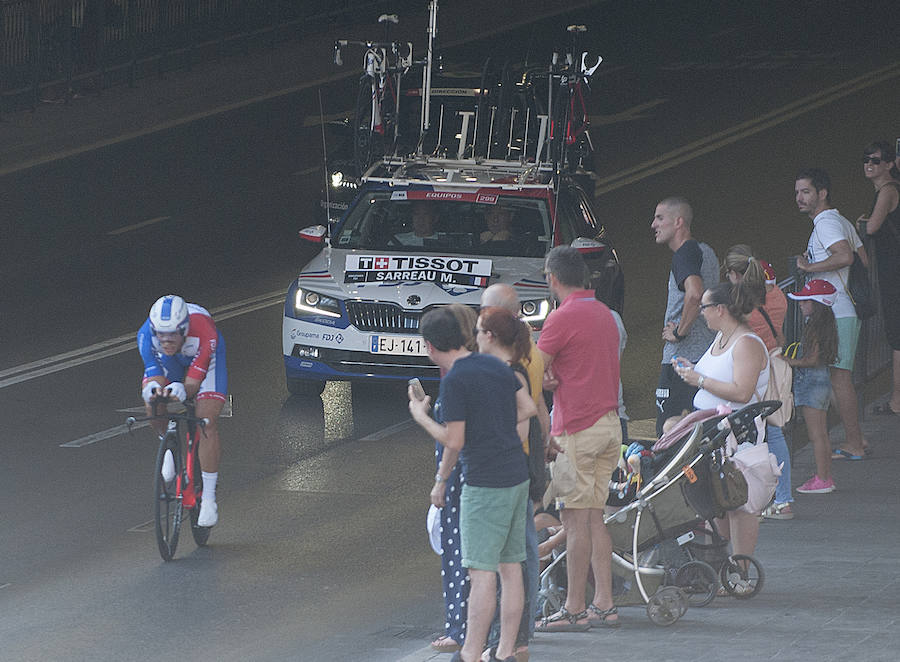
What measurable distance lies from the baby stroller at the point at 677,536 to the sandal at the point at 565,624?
17 centimetres

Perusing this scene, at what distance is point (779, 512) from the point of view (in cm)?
1038

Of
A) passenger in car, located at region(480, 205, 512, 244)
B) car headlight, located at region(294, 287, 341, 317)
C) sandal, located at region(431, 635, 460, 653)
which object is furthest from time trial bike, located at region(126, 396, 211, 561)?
passenger in car, located at region(480, 205, 512, 244)

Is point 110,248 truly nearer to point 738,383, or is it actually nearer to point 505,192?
point 505,192

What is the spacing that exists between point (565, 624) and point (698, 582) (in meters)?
0.79

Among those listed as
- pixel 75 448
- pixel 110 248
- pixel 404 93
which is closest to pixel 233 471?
pixel 75 448

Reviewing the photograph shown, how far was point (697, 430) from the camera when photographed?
8.21 meters

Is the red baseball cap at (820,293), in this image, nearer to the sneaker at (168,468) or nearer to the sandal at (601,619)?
the sandal at (601,619)

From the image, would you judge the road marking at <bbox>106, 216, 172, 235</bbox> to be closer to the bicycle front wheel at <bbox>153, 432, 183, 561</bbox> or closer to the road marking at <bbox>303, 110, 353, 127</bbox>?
the road marking at <bbox>303, 110, 353, 127</bbox>

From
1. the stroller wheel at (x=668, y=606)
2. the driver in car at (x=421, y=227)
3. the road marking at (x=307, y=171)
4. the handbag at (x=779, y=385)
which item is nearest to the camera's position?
the stroller wheel at (x=668, y=606)

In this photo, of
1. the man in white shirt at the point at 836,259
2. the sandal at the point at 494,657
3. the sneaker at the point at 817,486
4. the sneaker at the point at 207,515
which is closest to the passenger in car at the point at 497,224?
the man in white shirt at the point at 836,259

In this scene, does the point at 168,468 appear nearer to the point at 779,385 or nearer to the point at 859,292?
the point at 779,385

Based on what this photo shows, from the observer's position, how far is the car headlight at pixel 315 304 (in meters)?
13.6

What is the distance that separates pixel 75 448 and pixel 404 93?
21.9ft

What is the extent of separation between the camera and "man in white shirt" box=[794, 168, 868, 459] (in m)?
11.2
